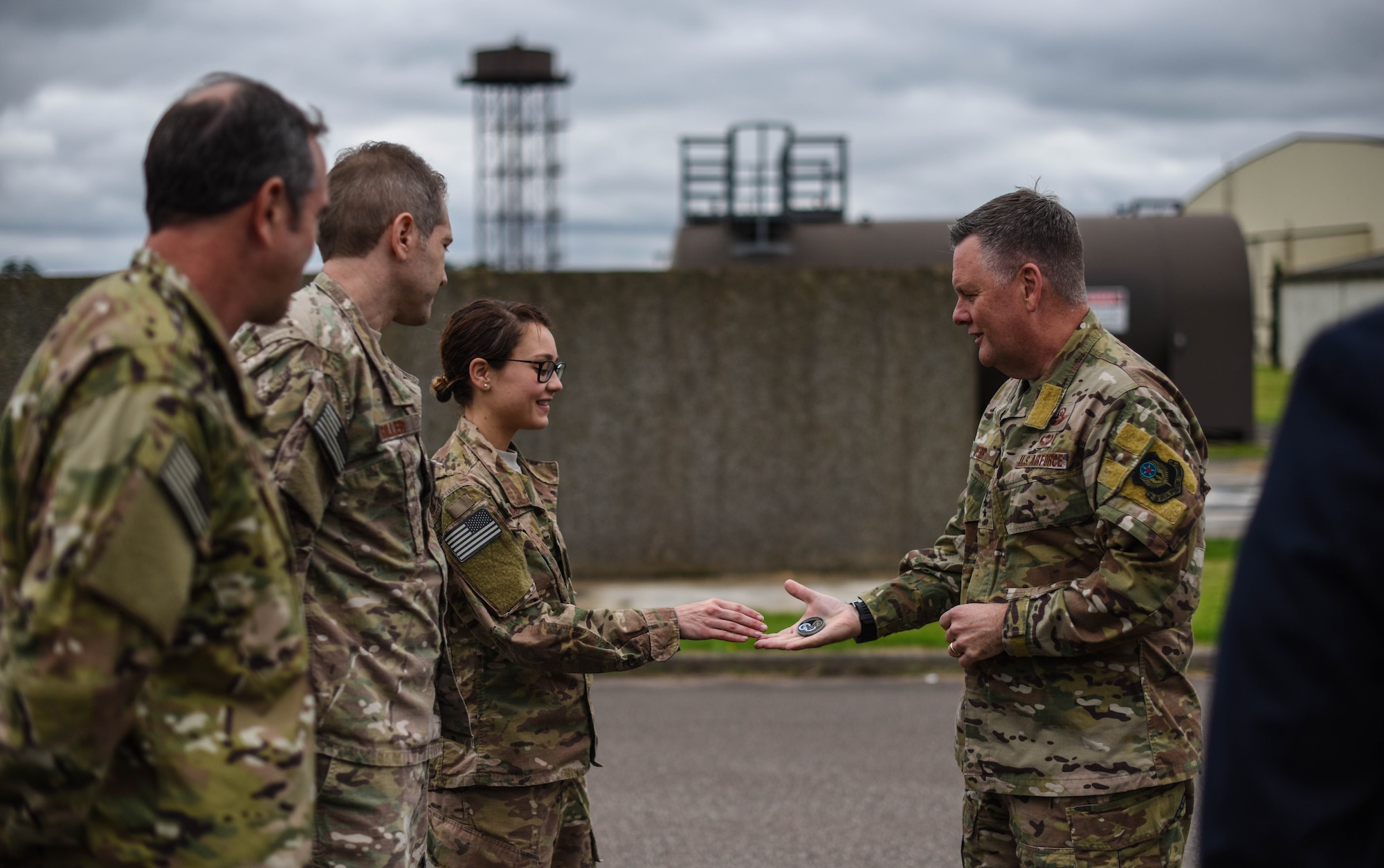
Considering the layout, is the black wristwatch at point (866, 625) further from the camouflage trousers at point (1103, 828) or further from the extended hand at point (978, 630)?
the camouflage trousers at point (1103, 828)

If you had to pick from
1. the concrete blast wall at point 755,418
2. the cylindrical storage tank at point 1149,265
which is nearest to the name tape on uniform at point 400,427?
the concrete blast wall at point 755,418

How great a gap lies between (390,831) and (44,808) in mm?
1068

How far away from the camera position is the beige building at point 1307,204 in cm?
4662

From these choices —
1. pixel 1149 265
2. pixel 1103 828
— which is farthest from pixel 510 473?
pixel 1149 265

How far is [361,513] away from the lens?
2.46 m

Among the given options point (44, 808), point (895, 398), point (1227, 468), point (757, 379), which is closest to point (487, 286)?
point (757, 379)

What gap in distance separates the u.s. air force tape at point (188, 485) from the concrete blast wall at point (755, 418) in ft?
26.3

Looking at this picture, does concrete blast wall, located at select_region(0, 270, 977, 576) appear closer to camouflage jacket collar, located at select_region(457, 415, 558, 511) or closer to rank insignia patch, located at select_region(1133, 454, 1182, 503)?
camouflage jacket collar, located at select_region(457, 415, 558, 511)

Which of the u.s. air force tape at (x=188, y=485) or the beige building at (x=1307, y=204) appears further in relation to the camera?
the beige building at (x=1307, y=204)

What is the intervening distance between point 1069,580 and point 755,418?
6.82 meters

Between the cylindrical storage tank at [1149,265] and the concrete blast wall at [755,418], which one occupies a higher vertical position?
the cylindrical storage tank at [1149,265]

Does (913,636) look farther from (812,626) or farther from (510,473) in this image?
(510,473)

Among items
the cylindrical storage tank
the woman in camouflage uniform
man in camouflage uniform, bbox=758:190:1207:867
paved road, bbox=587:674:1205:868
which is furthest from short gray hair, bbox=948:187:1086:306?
the cylindrical storage tank

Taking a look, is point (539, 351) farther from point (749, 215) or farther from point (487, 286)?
point (749, 215)
